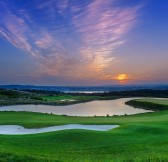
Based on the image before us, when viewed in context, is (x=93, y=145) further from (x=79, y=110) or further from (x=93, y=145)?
(x=79, y=110)

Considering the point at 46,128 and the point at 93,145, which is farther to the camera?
the point at 46,128

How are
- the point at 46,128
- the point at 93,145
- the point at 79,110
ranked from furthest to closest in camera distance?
the point at 79,110
the point at 46,128
the point at 93,145

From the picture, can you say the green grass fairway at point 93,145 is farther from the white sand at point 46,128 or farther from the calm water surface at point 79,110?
the calm water surface at point 79,110

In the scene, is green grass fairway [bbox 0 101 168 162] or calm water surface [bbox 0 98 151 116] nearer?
green grass fairway [bbox 0 101 168 162]

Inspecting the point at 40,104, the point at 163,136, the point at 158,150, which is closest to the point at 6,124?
the point at 163,136

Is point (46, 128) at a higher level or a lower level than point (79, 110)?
higher

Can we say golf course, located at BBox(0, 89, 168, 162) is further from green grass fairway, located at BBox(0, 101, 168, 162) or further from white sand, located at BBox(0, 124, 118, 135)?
white sand, located at BBox(0, 124, 118, 135)

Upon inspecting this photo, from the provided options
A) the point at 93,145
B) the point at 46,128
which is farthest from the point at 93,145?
the point at 46,128

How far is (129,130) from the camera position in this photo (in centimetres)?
2436

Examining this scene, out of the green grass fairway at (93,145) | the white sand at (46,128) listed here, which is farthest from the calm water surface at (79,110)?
the green grass fairway at (93,145)

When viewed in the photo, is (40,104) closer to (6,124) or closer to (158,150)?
(6,124)

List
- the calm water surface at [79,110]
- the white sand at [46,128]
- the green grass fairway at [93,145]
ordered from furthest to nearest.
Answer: the calm water surface at [79,110] → the white sand at [46,128] → the green grass fairway at [93,145]

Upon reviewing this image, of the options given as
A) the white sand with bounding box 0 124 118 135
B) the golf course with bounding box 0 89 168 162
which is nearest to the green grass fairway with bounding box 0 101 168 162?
the golf course with bounding box 0 89 168 162

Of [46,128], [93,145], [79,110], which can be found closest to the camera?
[93,145]
